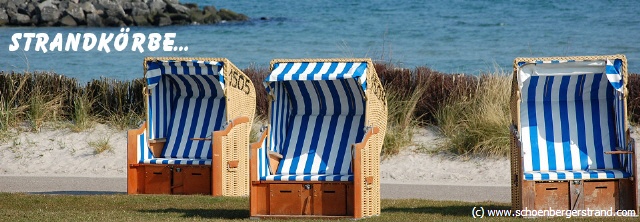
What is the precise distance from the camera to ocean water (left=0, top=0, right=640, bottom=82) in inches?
1239

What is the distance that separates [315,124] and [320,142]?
0.25m

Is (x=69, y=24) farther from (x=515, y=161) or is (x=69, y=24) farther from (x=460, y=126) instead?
(x=515, y=161)

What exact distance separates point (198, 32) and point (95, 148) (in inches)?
1140

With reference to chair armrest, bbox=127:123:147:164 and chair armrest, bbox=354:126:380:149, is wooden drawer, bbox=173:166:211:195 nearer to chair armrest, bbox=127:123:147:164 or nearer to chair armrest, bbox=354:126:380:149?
chair armrest, bbox=127:123:147:164

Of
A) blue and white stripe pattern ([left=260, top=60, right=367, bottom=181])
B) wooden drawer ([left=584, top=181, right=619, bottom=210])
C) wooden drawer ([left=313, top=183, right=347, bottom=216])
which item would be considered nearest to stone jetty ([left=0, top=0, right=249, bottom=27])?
blue and white stripe pattern ([left=260, top=60, right=367, bottom=181])

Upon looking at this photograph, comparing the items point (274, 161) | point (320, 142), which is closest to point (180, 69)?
point (274, 161)

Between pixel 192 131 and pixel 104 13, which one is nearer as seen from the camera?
pixel 192 131

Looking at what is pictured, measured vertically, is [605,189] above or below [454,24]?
below

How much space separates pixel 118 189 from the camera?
12617mm

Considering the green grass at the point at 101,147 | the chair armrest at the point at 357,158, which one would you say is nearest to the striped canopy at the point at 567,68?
the chair armrest at the point at 357,158

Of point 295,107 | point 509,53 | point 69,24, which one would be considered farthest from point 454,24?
→ point 295,107

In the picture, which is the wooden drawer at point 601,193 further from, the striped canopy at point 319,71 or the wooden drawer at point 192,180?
the wooden drawer at point 192,180

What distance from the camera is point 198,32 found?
4366cm

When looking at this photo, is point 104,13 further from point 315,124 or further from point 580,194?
point 580,194
